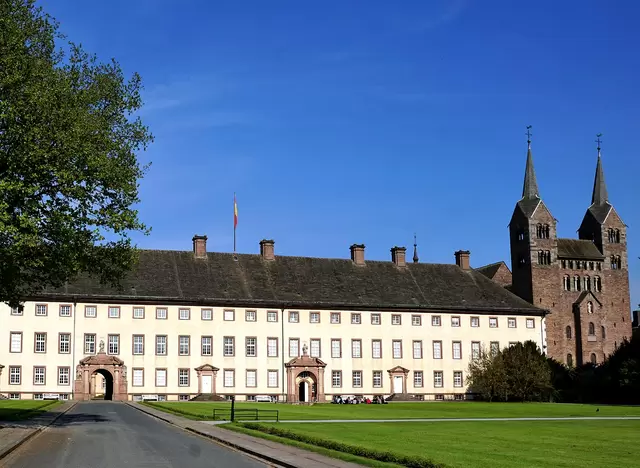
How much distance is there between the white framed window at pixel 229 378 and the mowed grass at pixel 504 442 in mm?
41956

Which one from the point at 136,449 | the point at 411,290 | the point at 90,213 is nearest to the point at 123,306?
the point at 411,290

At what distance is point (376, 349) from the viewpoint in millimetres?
79688

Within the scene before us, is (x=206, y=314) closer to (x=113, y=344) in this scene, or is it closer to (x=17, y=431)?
(x=113, y=344)

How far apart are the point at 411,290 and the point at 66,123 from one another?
5652 centimetres

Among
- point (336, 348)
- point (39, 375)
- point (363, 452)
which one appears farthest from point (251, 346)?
point (363, 452)

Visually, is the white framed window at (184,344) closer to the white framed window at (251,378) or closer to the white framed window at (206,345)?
the white framed window at (206,345)

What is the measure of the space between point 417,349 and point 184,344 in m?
21.8

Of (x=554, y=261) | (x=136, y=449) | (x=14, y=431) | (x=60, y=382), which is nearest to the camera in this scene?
(x=136, y=449)

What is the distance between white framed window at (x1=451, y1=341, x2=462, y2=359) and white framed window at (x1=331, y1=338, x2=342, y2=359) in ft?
37.6

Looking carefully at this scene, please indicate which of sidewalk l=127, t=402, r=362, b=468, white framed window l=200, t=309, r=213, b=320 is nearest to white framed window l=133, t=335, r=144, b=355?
white framed window l=200, t=309, r=213, b=320

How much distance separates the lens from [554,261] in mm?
100625

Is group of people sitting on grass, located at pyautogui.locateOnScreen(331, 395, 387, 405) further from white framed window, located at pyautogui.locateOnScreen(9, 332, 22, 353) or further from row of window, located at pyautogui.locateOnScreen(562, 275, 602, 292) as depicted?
row of window, located at pyautogui.locateOnScreen(562, 275, 602, 292)

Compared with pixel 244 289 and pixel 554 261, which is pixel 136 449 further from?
pixel 554 261

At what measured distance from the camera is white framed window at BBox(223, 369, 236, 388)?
75062mm
